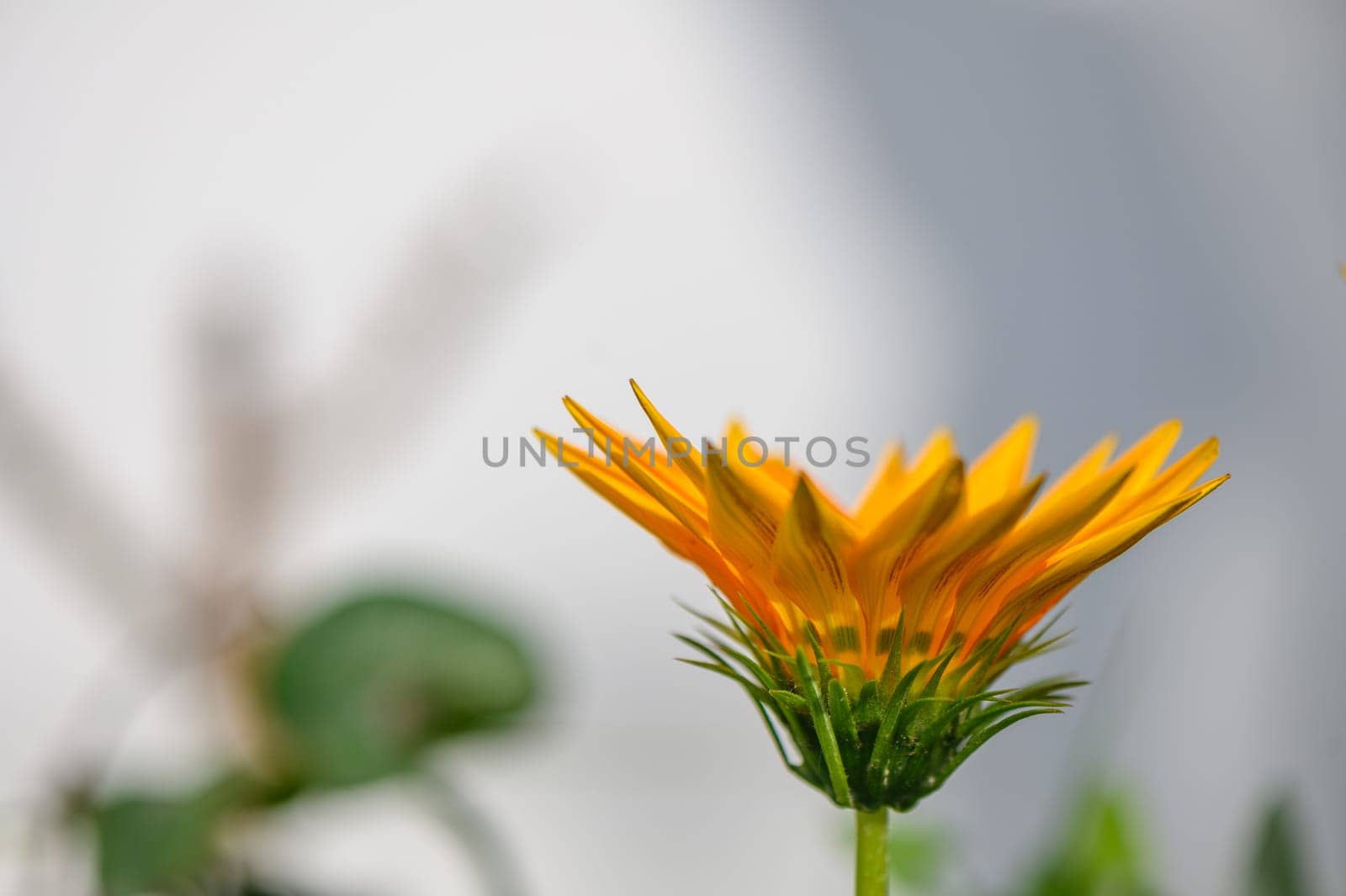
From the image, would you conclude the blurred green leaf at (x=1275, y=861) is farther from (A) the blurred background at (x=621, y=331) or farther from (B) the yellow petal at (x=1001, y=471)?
(A) the blurred background at (x=621, y=331)

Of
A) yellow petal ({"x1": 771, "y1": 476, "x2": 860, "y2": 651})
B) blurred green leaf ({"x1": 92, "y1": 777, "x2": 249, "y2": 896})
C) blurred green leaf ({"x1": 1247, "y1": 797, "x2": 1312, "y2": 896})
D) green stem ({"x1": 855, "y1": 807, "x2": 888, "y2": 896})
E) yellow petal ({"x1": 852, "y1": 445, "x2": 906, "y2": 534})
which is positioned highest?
yellow petal ({"x1": 852, "y1": 445, "x2": 906, "y2": 534})

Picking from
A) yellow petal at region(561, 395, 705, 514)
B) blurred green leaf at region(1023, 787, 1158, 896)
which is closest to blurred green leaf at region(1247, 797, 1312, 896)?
blurred green leaf at region(1023, 787, 1158, 896)

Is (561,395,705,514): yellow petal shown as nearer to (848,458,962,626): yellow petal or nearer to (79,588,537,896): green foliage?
(848,458,962,626): yellow petal

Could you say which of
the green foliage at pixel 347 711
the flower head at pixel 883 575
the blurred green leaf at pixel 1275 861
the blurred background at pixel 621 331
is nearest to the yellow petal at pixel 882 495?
the flower head at pixel 883 575

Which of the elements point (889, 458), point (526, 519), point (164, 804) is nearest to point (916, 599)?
point (889, 458)

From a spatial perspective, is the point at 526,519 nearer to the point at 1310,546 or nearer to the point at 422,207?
the point at 422,207

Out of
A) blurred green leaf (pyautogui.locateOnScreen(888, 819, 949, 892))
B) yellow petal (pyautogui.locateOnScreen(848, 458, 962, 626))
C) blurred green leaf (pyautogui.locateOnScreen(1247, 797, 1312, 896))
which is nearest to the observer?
yellow petal (pyautogui.locateOnScreen(848, 458, 962, 626))
